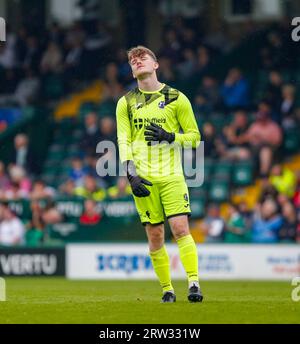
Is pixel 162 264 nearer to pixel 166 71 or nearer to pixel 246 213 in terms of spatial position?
pixel 246 213

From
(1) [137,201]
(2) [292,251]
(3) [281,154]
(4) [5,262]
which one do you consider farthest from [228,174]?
(1) [137,201]

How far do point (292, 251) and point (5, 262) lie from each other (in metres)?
5.69

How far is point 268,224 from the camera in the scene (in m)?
21.5

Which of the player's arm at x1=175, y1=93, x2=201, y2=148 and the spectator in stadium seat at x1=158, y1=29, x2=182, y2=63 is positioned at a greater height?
the spectator in stadium seat at x1=158, y1=29, x2=182, y2=63

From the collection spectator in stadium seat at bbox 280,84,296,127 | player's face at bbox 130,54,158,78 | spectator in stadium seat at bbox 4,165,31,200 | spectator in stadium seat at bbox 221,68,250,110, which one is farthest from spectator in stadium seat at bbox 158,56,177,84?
player's face at bbox 130,54,158,78

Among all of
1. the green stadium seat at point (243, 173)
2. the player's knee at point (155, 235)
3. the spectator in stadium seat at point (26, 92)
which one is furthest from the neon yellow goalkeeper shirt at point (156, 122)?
the spectator in stadium seat at point (26, 92)

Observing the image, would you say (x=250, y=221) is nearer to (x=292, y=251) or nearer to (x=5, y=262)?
(x=292, y=251)

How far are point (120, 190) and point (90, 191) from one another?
2.09 feet

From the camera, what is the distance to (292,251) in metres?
20.7

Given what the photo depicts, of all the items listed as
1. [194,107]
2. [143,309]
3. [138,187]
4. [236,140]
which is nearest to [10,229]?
[236,140]

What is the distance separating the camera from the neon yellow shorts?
Result: 38.9ft

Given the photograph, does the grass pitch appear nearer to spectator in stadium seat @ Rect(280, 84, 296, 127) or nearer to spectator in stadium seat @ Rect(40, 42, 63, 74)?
spectator in stadium seat @ Rect(280, 84, 296, 127)

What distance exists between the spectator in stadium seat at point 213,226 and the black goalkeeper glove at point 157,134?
33.6 ft

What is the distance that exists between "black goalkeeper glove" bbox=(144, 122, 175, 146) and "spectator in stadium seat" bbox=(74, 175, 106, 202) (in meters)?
11.3
